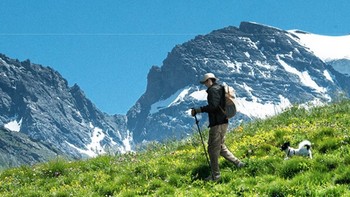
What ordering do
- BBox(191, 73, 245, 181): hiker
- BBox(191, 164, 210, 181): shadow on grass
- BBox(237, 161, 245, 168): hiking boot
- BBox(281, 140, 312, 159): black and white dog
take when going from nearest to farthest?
BBox(191, 73, 245, 181): hiker → BBox(281, 140, 312, 159): black and white dog → BBox(237, 161, 245, 168): hiking boot → BBox(191, 164, 210, 181): shadow on grass

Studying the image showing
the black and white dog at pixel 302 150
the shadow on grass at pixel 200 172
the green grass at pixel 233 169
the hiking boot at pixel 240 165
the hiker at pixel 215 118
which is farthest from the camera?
the shadow on grass at pixel 200 172

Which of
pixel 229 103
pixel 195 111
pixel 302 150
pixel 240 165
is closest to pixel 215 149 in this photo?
pixel 240 165

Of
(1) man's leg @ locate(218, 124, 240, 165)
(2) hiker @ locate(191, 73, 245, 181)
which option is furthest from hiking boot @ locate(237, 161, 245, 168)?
(2) hiker @ locate(191, 73, 245, 181)

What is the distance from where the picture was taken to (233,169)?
52.1 ft

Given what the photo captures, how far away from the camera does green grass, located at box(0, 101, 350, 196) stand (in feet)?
44.3

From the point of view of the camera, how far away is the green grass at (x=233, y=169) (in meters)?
13.5

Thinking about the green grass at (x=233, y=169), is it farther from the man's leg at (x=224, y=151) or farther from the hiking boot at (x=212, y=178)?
the man's leg at (x=224, y=151)

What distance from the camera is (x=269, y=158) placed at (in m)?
15.6

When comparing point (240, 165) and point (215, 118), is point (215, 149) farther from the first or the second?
point (240, 165)

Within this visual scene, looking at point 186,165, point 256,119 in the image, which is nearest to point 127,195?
point 186,165

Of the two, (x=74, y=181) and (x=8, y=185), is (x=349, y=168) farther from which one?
(x=8, y=185)

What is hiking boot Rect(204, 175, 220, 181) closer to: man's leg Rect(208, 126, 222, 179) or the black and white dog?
man's leg Rect(208, 126, 222, 179)

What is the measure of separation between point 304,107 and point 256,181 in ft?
34.0

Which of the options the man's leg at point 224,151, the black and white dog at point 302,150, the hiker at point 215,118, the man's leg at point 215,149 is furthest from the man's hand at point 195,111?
the black and white dog at point 302,150
